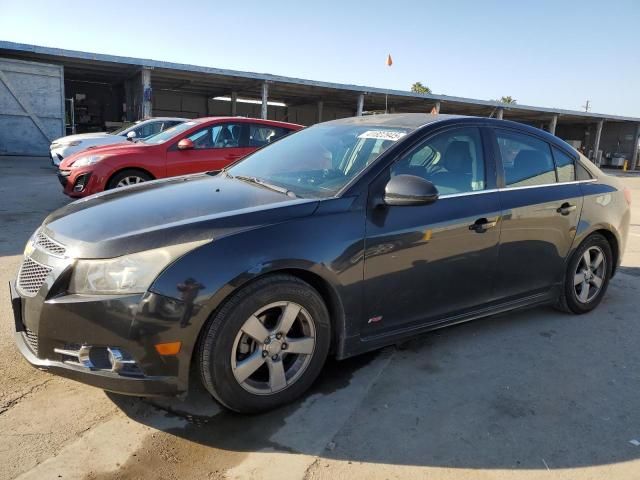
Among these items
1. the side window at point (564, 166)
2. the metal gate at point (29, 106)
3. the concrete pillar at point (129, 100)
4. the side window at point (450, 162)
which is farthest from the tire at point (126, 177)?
the concrete pillar at point (129, 100)

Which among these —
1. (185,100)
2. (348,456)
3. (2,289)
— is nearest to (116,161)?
(2,289)

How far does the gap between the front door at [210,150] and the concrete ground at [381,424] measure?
4580 millimetres

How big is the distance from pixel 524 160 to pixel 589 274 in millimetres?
1271

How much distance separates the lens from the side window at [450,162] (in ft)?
10.5

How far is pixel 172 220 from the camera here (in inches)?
102

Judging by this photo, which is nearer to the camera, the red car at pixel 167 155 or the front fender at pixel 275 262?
the front fender at pixel 275 262

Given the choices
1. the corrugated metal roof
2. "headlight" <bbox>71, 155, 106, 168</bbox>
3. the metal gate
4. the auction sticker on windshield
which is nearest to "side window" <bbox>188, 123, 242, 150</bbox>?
"headlight" <bbox>71, 155, 106, 168</bbox>

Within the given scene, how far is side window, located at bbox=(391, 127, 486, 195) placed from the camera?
10.5 ft

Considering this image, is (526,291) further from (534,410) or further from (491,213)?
(534,410)

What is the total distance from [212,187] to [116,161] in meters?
4.80

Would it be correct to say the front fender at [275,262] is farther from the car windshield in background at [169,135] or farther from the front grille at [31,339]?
the car windshield in background at [169,135]

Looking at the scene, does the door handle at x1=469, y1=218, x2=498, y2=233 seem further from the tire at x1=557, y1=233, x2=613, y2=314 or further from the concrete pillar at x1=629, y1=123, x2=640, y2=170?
the concrete pillar at x1=629, y1=123, x2=640, y2=170

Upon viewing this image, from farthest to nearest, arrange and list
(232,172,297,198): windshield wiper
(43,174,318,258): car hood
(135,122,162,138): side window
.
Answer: (135,122,162,138): side window < (232,172,297,198): windshield wiper < (43,174,318,258): car hood

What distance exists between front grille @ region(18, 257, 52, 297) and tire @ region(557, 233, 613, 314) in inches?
148
